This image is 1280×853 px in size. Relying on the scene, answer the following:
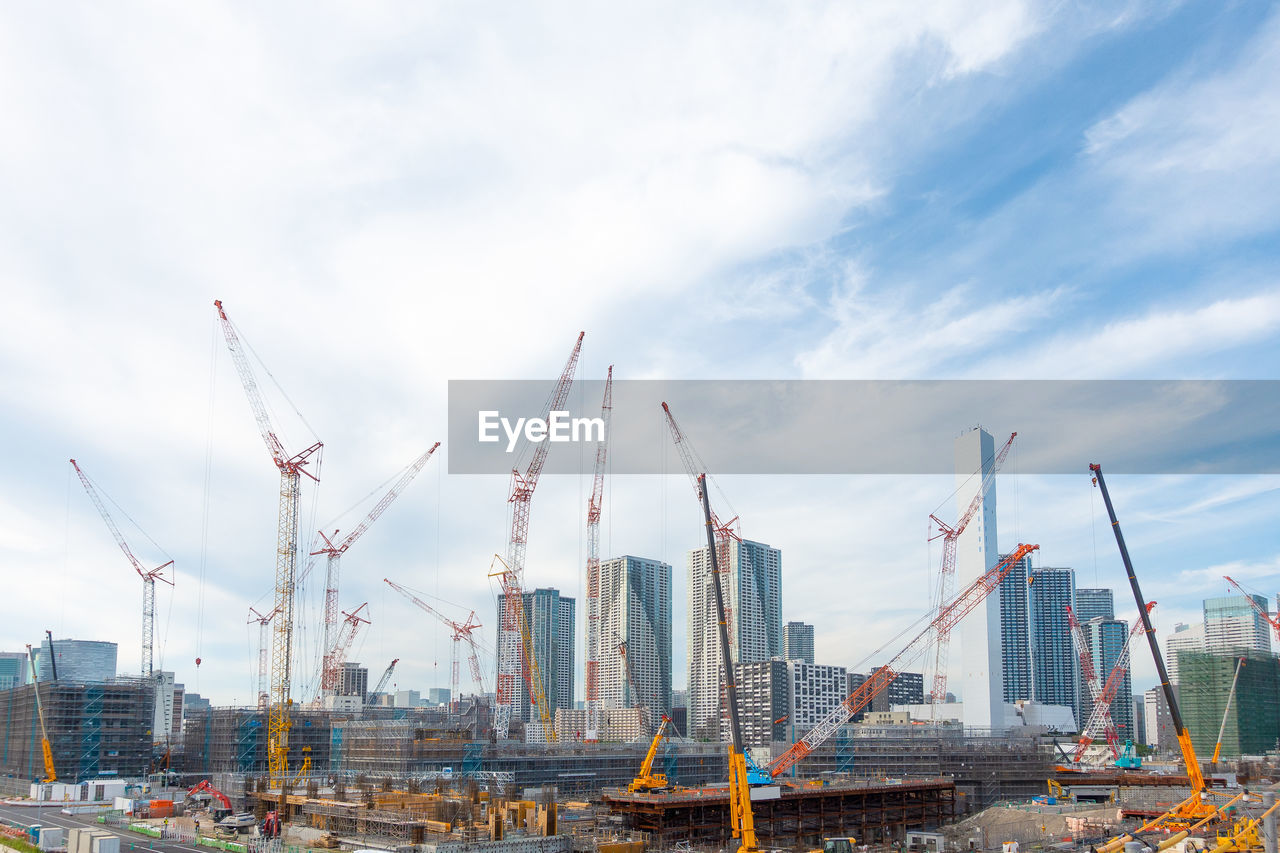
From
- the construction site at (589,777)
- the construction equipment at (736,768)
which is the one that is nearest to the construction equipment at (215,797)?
the construction site at (589,777)

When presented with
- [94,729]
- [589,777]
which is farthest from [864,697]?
[94,729]

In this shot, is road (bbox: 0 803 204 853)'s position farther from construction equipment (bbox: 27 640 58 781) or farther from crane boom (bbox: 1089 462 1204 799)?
crane boom (bbox: 1089 462 1204 799)

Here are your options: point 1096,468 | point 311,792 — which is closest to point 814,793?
point 1096,468

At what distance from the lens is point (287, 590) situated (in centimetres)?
7894

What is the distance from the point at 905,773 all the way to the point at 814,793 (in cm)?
2750

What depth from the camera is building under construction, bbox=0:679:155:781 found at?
97250 millimetres

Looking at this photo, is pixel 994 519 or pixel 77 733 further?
pixel 994 519

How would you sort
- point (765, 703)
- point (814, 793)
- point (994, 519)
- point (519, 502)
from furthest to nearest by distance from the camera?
point (765, 703)
point (994, 519)
point (519, 502)
point (814, 793)

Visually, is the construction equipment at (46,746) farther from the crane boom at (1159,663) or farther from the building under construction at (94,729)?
the crane boom at (1159,663)

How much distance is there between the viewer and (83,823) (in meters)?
64.0

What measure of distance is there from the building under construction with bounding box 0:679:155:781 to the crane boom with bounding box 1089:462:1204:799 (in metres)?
94.8

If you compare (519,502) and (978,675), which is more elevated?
(519,502)

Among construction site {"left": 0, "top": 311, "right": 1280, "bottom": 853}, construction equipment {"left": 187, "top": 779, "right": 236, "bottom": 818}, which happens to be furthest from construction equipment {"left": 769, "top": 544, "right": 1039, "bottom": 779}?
construction equipment {"left": 187, "top": 779, "right": 236, "bottom": 818}

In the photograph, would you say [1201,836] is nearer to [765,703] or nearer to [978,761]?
[978,761]
